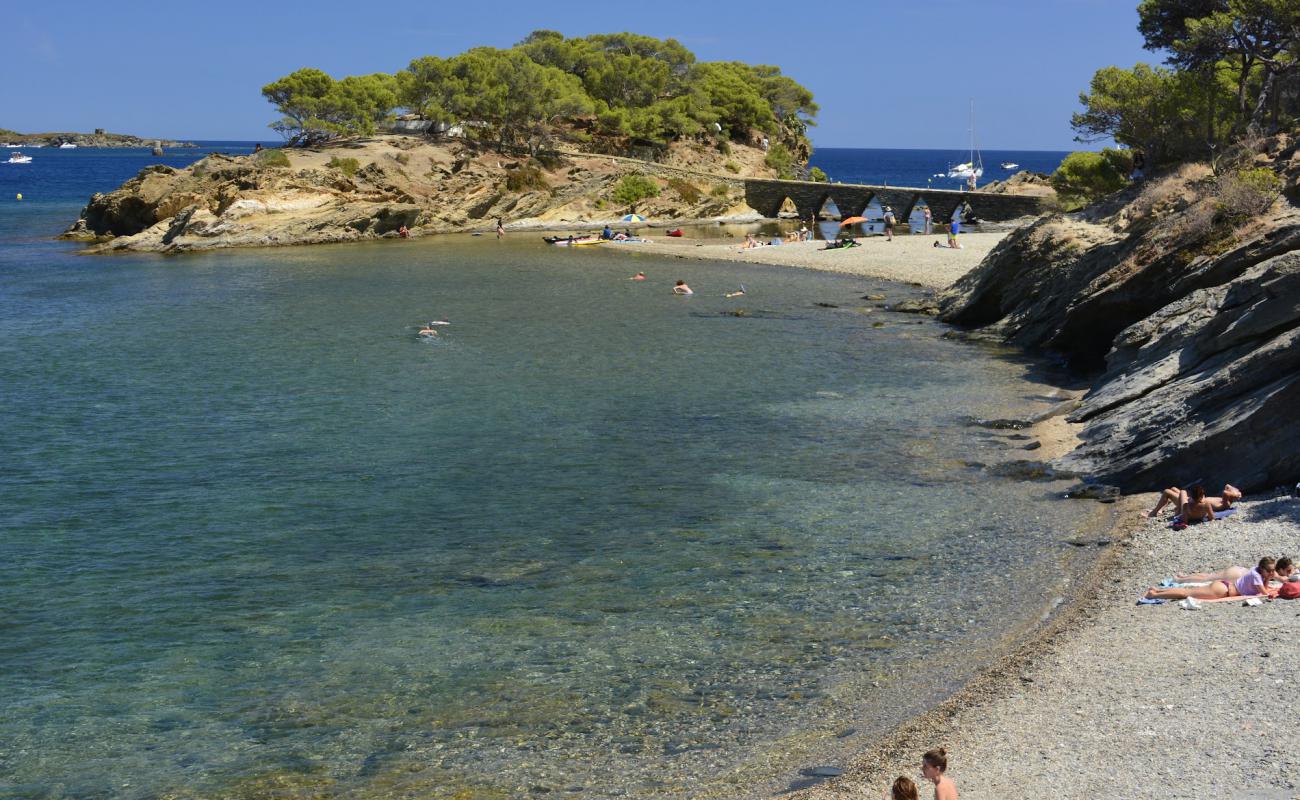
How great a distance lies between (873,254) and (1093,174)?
42.0 feet

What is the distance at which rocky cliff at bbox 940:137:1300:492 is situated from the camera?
68.5 ft

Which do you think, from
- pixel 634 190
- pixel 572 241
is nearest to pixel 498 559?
pixel 572 241

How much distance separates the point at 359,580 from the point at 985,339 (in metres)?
28.4

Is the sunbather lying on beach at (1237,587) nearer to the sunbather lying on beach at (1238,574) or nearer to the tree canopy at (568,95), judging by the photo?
the sunbather lying on beach at (1238,574)

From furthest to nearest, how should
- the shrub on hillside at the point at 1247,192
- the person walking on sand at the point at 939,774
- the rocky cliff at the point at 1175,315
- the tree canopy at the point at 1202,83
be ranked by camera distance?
1. the tree canopy at the point at 1202,83
2. the shrub on hillside at the point at 1247,192
3. the rocky cliff at the point at 1175,315
4. the person walking on sand at the point at 939,774

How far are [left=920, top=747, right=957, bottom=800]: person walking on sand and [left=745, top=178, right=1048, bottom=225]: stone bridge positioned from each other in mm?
72480

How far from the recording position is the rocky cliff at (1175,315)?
20891mm

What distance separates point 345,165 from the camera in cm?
9031

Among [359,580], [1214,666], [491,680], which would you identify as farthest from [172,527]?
[1214,666]

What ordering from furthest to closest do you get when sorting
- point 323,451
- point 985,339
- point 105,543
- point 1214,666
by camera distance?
Result: 1. point 985,339
2. point 323,451
3. point 105,543
4. point 1214,666

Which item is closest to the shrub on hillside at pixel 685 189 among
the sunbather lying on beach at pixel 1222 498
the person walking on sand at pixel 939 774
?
the sunbather lying on beach at pixel 1222 498

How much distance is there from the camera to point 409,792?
1261 cm

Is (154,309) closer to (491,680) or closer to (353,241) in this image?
(353,241)

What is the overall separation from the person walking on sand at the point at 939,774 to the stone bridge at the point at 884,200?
72.5 m
